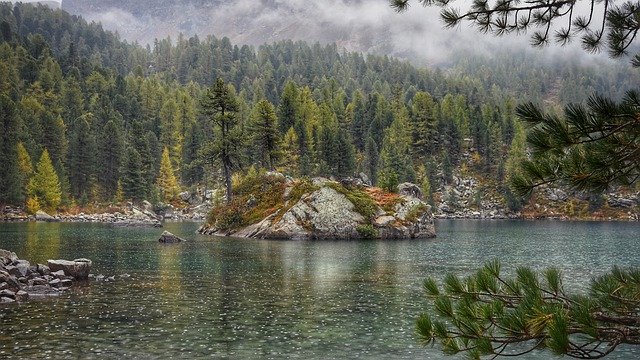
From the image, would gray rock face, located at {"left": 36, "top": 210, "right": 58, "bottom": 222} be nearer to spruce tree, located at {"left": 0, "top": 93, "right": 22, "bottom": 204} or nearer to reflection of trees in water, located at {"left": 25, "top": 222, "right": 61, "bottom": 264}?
spruce tree, located at {"left": 0, "top": 93, "right": 22, "bottom": 204}

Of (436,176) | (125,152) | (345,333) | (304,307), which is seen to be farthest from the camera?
(436,176)

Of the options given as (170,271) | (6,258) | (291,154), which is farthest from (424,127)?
(6,258)

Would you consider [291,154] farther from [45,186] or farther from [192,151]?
[45,186]

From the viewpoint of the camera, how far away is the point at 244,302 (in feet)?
97.7

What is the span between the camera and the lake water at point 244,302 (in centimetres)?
2062

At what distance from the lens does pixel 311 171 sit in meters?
126

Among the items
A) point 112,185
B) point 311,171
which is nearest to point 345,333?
point 311,171

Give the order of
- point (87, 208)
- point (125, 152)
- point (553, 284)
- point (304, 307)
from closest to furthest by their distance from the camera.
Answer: point (553, 284) → point (304, 307) → point (87, 208) → point (125, 152)

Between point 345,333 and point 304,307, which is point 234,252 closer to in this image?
point 304,307

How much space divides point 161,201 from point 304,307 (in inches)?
4827

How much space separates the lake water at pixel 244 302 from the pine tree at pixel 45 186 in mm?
63437

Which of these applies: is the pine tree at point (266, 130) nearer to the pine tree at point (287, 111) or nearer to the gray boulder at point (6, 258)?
the pine tree at point (287, 111)

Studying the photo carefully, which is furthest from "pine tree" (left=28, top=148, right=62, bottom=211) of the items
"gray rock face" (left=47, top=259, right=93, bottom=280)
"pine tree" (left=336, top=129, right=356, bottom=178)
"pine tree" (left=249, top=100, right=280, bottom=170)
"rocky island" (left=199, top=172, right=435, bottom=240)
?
"gray rock face" (left=47, top=259, right=93, bottom=280)

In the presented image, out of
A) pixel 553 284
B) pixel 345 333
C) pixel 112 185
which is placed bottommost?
pixel 345 333
